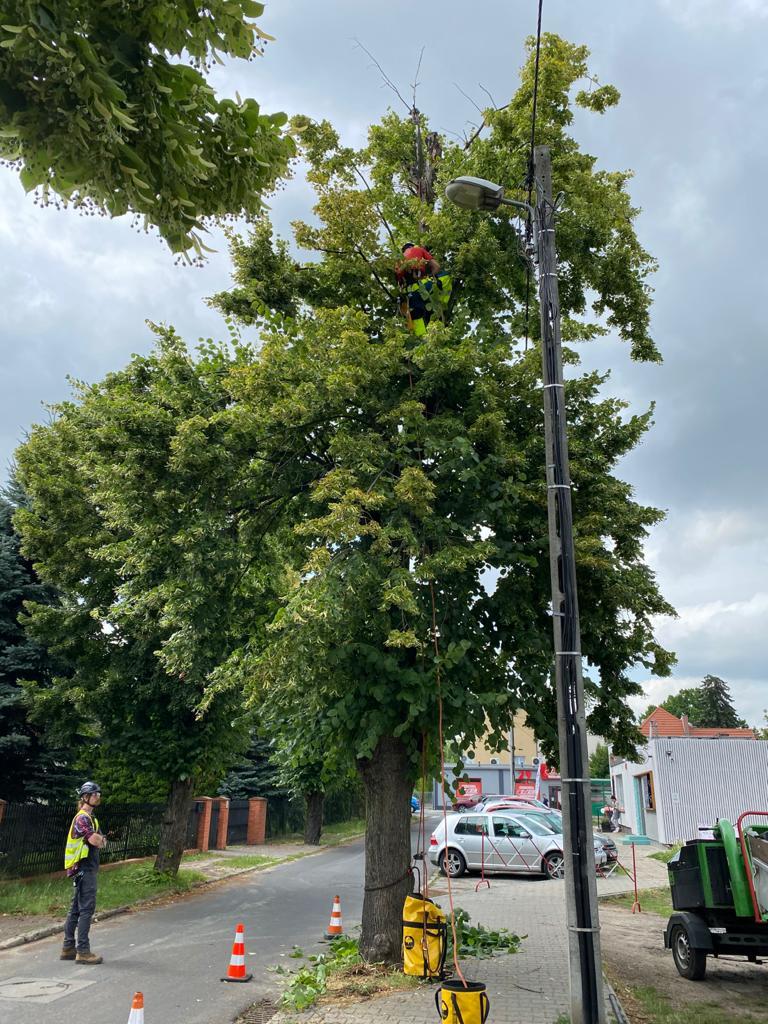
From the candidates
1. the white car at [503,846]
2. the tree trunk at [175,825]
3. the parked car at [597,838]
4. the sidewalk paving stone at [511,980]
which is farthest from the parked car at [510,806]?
the tree trunk at [175,825]

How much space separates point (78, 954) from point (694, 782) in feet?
80.2

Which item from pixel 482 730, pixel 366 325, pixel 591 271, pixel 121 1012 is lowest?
pixel 121 1012

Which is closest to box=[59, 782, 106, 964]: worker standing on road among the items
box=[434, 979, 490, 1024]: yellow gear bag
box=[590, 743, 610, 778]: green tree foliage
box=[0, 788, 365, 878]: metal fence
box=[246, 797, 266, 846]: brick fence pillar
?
box=[0, 788, 365, 878]: metal fence

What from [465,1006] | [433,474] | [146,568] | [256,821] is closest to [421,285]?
[433,474]

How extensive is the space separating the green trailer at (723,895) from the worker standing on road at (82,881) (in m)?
6.93

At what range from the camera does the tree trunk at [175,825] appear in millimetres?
15984

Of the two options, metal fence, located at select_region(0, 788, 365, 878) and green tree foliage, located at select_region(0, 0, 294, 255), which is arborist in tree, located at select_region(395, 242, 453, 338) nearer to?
green tree foliage, located at select_region(0, 0, 294, 255)

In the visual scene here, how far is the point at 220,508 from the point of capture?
9.76 metres

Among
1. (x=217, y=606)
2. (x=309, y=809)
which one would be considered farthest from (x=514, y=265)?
(x=309, y=809)

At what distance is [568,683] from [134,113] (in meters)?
4.66

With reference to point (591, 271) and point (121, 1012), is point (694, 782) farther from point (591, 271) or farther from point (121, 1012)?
point (121, 1012)

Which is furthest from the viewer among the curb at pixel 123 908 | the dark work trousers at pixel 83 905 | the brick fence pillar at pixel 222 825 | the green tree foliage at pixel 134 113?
the brick fence pillar at pixel 222 825

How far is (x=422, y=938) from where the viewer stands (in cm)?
757

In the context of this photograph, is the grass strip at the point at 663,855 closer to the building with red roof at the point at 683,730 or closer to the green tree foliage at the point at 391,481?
the building with red roof at the point at 683,730
